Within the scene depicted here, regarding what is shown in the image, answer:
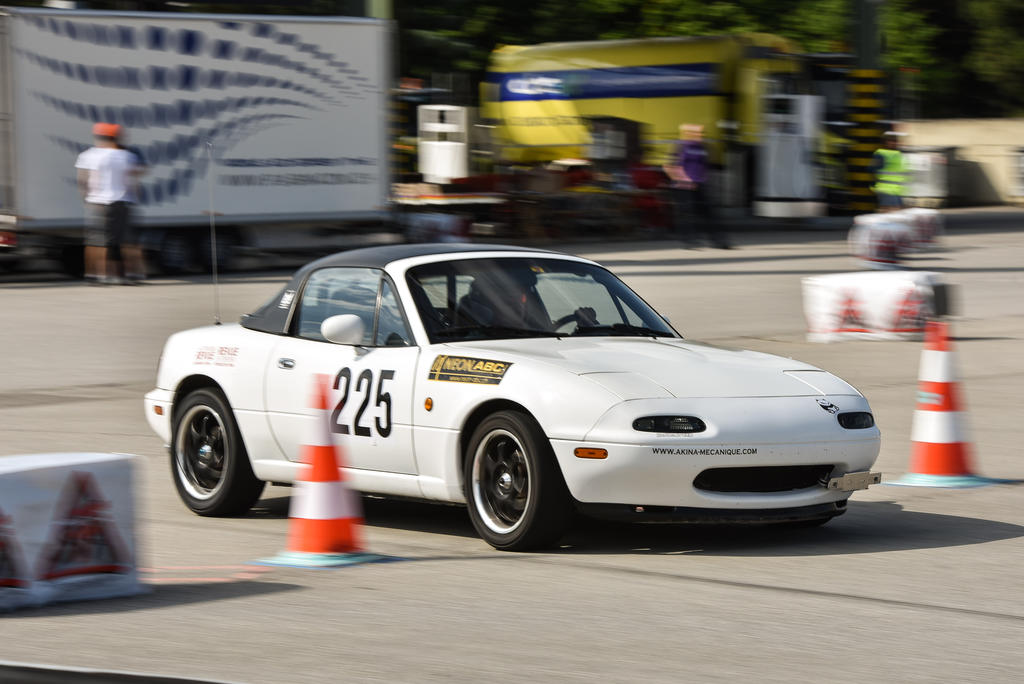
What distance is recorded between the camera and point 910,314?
1545 cm

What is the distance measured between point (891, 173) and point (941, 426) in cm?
1637

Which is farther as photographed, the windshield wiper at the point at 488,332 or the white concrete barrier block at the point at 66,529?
the windshield wiper at the point at 488,332

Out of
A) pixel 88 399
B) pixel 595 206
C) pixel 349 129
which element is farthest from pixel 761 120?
pixel 88 399

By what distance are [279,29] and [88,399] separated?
11.7m

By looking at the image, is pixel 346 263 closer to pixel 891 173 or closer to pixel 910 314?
pixel 910 314

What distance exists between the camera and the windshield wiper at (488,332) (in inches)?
295

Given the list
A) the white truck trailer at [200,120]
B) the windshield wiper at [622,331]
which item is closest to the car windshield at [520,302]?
Answer: the windshield wiper at [622,331]

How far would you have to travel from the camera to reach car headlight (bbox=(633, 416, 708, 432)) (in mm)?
6629

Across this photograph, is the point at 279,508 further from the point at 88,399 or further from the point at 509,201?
the point at 509,201

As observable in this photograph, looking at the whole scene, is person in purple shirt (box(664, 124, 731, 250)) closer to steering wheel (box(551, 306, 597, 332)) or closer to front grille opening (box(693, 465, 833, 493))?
steering wheel (box(551, 306, 597, 332))

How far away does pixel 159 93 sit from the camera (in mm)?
22312

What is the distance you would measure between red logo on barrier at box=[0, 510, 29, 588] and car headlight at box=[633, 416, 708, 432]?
2.43 m

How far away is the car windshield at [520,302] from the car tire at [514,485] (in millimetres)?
700

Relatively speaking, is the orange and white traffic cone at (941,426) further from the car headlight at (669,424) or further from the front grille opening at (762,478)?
the car headlight at (669,424)
